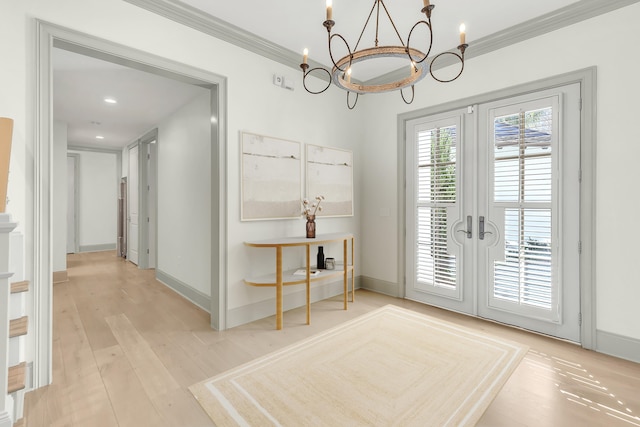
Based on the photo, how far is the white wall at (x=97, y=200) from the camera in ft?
26.2

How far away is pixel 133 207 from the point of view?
20.9 ft

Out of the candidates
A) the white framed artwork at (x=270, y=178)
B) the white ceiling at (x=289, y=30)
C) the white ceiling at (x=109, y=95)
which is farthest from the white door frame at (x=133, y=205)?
the white framed artwork at (x=270, y=178)

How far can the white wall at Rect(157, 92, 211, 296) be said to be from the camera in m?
3.83

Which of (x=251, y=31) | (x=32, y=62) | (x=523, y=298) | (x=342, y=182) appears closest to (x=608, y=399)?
(x=523, y=298)

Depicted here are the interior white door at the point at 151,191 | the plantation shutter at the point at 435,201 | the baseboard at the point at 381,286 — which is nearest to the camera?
the plantation shutter at the point at 435,201

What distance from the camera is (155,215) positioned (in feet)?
18.1

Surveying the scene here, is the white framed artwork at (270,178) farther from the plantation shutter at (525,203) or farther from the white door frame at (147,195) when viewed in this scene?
the white door frame at (147,195)

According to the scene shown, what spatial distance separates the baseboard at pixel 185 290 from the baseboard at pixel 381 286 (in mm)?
2100

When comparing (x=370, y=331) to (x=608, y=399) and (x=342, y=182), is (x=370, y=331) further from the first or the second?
(x=342, y=182)

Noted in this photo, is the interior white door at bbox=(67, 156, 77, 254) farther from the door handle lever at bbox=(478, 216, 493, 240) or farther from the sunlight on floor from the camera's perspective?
the sunlight on floor

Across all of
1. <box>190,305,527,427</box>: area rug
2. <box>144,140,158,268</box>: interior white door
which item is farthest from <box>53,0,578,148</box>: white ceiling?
<box>190,305,527,427</box>: area rug

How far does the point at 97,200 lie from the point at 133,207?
269 centimetres

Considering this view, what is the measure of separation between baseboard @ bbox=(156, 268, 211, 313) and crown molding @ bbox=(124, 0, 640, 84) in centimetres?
279

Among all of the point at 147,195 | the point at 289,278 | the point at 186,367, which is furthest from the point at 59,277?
the point at 289,278
